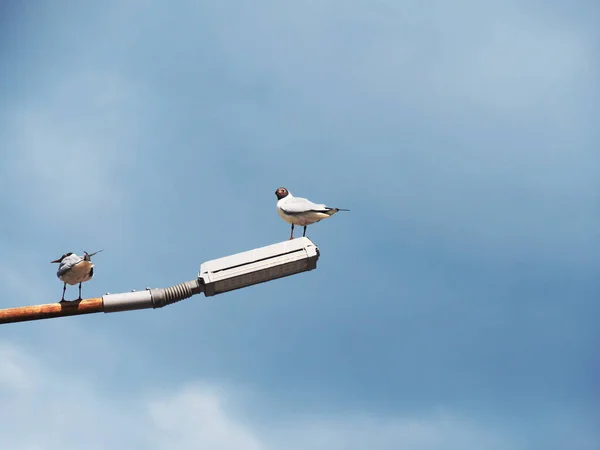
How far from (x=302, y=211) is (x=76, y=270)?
643 centimetres

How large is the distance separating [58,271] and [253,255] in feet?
Result: 19.4

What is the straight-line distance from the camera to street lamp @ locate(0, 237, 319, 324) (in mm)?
18922

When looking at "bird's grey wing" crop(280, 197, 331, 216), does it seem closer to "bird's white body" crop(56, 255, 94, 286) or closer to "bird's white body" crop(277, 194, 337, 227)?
"bird's white body" crop(277, 194, 337, 227)

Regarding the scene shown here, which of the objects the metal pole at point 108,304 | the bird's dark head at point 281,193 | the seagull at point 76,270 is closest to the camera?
the metal pole at point 108,304

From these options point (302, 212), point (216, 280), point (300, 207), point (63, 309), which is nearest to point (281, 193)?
point (300, 207)

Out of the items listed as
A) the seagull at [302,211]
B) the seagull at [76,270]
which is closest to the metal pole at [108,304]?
the seagull at [76,270]

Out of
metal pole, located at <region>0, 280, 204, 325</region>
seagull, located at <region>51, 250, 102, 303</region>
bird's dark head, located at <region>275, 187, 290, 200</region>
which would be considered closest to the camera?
metal pole, located at <region>0, 280, 204, 325</region>

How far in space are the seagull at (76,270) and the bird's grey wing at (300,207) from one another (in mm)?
5393

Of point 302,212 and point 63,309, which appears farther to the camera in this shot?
point 302,212

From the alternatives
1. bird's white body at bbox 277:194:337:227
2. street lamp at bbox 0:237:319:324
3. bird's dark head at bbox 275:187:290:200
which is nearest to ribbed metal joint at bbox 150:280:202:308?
street lamp at bbox 0:237:319:324

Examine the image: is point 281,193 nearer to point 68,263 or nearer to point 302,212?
point 302,212

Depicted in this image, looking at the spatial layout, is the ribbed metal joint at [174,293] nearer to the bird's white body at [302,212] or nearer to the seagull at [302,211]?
the seagull at [302,211]

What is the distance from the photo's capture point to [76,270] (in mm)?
20766

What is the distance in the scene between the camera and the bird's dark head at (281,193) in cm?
2287
